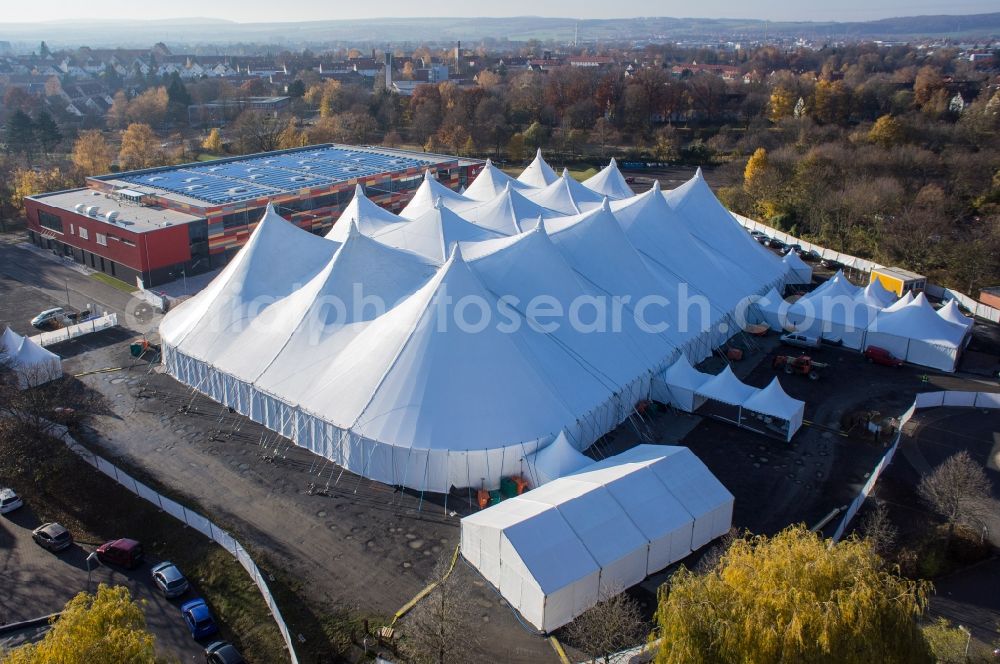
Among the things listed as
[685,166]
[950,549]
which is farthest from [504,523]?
[685,166]

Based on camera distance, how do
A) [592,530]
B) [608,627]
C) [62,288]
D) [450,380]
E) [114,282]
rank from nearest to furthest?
[608,627]
[592,530]
[450,380]
[62,288]
[114,282]

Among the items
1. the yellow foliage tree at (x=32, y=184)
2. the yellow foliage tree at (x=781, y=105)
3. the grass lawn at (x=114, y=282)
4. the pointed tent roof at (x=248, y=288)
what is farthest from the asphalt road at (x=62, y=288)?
the yellow foliage tree at (x=781, y=105)

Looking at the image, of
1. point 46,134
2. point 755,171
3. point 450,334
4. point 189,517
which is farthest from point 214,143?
point 189,517

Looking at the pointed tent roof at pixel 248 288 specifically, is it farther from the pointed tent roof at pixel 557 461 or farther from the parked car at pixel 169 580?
the pointed tent roof at pixel 557 461

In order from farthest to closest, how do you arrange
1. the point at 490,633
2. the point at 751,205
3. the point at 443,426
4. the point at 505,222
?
the point at 751,205
the point at 505,222
the point at 443,426
the point at 490,633

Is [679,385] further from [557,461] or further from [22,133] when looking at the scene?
[22,133]

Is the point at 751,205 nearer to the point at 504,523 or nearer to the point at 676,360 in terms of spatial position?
the point at 676,360

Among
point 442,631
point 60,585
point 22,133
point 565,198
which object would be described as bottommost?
point 60,585
